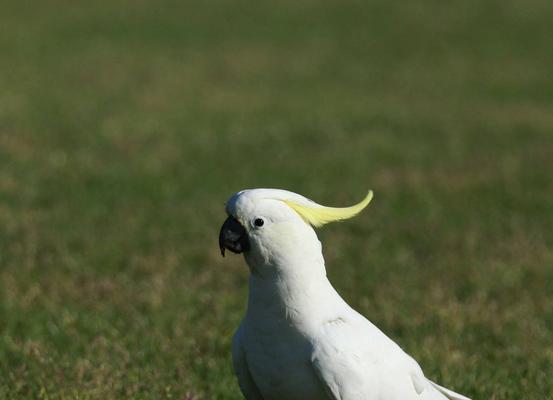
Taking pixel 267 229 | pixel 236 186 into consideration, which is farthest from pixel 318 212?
pixel 236 186

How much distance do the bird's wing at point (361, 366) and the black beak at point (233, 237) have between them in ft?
1.40

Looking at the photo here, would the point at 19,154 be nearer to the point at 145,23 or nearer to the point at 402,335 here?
the point at 402,335

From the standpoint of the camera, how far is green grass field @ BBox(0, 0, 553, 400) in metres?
5.71

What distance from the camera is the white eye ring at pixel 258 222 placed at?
3514 millimetres

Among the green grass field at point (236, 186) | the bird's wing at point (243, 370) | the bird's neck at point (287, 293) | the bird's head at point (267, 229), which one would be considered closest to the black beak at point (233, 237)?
the bird's head at point (267, 229)

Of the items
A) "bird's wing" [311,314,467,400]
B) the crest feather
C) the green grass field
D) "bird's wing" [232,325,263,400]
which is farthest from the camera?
the green grass field

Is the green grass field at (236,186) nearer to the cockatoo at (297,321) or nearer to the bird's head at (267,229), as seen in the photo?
the cockatoo at (297,321)

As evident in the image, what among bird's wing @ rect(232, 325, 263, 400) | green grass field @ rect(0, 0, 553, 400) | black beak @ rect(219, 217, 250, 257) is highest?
black beak @ rect(219, 217, 250, 257)

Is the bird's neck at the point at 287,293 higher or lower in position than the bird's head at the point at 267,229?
lower

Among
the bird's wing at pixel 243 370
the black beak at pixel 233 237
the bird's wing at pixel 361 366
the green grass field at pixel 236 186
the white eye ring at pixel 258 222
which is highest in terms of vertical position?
the white eye ring at pixel 258 222

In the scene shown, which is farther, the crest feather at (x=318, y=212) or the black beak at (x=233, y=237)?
the crest feather at (x=318, y=212)

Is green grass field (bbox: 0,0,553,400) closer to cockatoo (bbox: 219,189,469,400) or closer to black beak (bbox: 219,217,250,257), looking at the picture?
cockatoo (bbox: 219,189,469,400)

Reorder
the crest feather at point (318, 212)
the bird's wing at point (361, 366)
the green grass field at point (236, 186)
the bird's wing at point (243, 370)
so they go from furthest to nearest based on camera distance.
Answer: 1. the green grass field at point (236, 186)
2. the bird's wing at point (243, 370)
3. the crest feather at point (318, 212)
4. the bird's wing at point (361, 366)

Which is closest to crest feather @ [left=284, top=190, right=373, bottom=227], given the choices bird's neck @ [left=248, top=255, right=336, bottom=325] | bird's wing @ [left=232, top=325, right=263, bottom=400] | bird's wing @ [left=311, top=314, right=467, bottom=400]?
bird's neck @ [left=248, top=255, right=336, bottom=325]
